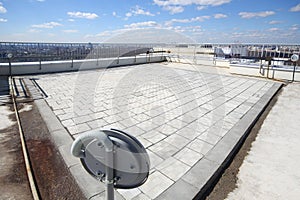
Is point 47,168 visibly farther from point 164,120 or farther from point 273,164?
point 273,164

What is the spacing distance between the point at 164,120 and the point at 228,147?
1.27 meters

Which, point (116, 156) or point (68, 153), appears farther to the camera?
point (68, 153)

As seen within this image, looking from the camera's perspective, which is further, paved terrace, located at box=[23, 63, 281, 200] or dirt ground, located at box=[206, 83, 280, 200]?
paved terrace, located at box=[23, 63, 281, 200]

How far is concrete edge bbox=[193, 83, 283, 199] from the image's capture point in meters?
2.00

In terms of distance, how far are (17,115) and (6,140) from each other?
3.14ft

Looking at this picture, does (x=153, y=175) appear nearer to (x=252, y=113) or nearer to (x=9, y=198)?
(x=9, y=198)

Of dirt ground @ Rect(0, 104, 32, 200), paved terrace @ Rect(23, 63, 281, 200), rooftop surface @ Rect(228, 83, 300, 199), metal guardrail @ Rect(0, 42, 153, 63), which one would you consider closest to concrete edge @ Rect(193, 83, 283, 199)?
paved terrace @ Rect(23, 63, 281, 200)

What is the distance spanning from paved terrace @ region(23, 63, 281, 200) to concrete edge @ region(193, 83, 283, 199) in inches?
0.5

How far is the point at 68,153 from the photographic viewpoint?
2.39m

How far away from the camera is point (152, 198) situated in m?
1.75

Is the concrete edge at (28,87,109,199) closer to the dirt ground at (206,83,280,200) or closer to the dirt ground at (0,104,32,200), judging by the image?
the dirt ground at (0,104,32,200)

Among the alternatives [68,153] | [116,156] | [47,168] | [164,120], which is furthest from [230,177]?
[47,168]

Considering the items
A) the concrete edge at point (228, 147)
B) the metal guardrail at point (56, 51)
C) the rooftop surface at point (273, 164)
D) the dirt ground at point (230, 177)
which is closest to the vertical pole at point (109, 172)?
the concrete edge at point (228, 147)

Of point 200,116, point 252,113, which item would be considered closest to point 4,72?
point 200,116
